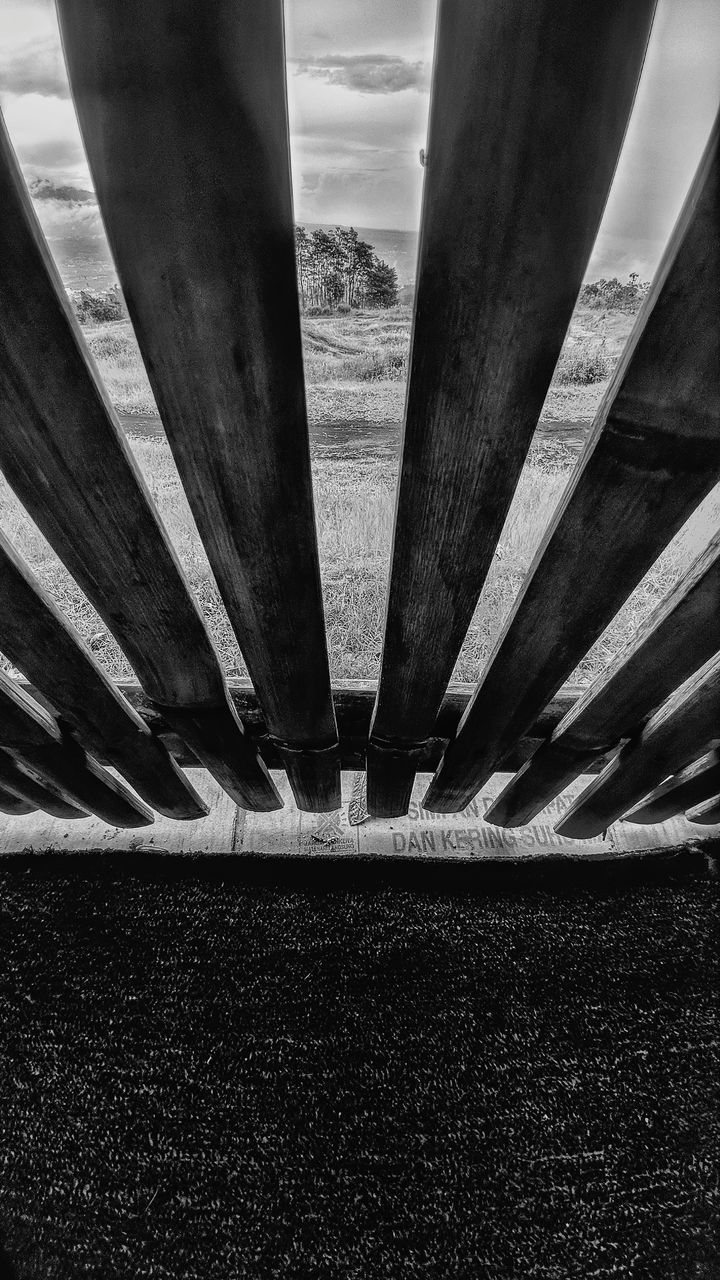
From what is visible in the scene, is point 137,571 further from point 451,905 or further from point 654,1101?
point 654,1101

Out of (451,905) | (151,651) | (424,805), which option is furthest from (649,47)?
(451,905)

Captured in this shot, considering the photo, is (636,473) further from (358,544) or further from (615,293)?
(358,544)

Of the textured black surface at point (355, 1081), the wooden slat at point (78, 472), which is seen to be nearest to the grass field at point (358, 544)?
the wooden slat at point (78, 472)

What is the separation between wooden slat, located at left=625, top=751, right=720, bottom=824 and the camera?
1.35 meters

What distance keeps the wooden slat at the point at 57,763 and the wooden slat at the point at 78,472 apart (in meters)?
0.28

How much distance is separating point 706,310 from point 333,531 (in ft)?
3.89

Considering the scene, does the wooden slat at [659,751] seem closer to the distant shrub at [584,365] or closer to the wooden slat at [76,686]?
the distant shrub at [584,365]

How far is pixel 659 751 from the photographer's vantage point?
4.05 ft

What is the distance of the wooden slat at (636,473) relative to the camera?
487 millimetres

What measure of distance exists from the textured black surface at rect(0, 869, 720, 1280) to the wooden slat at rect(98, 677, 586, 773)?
499 mm

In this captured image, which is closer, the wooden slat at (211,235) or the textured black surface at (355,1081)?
the wooden slat at (211,235)

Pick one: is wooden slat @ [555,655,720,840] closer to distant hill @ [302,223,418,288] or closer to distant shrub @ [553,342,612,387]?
distant shrub @ [553,342,612,387]

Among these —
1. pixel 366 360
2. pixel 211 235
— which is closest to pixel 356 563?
pixel 366 360

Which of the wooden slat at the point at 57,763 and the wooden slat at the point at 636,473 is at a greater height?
the wooden slat at the point at 636,473
